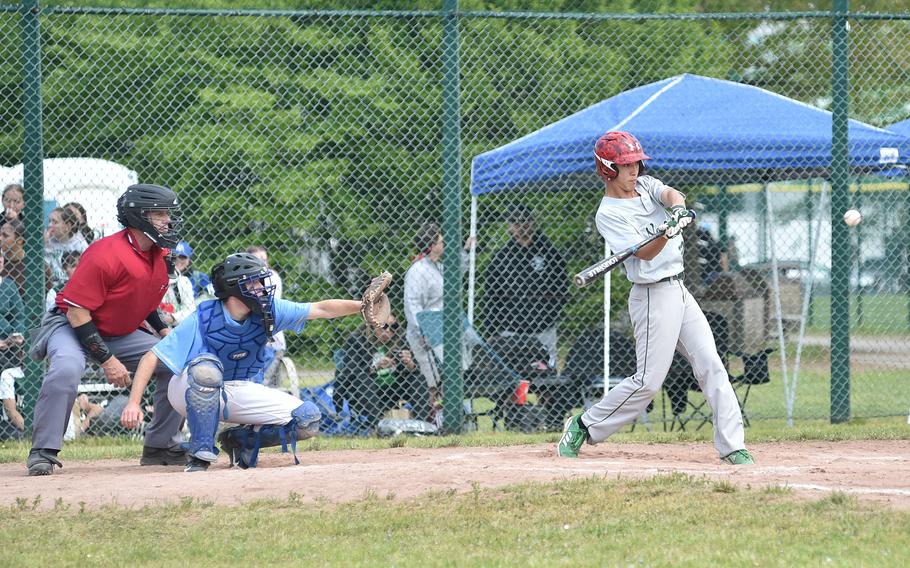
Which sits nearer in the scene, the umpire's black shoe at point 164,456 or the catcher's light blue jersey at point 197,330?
the catcher's light blue jersey at point 197,330

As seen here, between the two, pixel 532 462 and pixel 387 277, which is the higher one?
pixel 387 277

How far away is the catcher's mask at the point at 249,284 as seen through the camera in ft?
21.6

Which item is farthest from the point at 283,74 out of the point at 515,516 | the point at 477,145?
the point at 515,516

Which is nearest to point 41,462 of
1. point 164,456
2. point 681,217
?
point 164,456

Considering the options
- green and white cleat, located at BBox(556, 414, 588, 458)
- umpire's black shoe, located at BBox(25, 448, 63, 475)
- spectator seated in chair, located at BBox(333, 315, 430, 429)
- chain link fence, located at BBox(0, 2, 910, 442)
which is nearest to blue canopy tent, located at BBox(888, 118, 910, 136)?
chain link fence, located at BBox(0, 2, 910, 442)

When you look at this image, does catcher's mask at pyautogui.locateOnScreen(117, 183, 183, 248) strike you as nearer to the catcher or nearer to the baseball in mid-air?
the catcher

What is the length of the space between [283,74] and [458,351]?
535 cm

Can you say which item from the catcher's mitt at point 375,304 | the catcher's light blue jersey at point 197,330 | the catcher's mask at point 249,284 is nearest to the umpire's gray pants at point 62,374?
the catcher's light blue jersey at point 197,330

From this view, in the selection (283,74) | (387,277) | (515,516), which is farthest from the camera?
(283,74)

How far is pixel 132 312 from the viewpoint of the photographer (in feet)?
23.2

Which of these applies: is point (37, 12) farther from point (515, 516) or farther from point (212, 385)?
point (515, 516)

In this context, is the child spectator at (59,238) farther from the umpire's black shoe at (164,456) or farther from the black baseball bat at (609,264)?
the black baseball bat at (609,264)

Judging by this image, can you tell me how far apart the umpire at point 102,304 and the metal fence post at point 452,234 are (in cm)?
243

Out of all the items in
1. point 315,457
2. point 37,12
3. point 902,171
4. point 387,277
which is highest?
point 37,12
